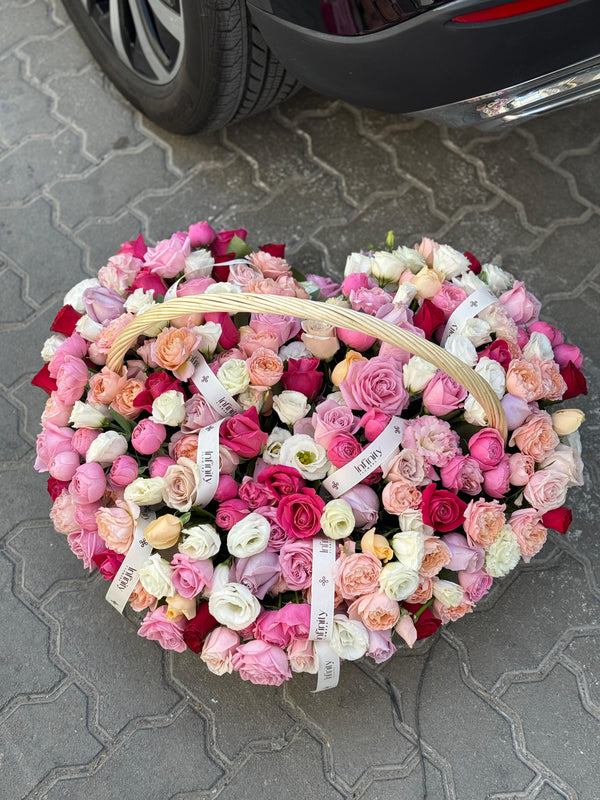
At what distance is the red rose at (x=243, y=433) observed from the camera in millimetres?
1532

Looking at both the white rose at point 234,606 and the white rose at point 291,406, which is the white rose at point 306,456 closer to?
the white rose at point 291,406

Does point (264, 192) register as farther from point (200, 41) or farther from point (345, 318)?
point (345, 318)

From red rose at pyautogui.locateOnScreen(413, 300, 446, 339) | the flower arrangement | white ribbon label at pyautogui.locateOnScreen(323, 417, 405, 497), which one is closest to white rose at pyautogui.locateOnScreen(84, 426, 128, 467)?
the flower arrangement

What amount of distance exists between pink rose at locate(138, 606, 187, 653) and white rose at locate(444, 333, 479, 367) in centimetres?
78

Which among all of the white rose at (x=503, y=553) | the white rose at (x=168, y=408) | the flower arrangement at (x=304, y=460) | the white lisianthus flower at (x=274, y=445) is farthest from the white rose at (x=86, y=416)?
the white rose at (x=503, y=553)

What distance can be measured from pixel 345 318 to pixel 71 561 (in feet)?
3.43

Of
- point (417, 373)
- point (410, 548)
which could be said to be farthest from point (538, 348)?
point (410, 548)

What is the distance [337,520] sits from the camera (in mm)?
1478

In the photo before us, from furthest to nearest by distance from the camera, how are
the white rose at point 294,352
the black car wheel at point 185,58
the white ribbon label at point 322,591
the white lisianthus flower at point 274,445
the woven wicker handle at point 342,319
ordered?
1. the black car wheel at point 185,58
2. the white rose at point 294,352
3. the white lisianthus flower at point 274,445
4. the white ribbon label at point 322,591
5. the woven wicker handle at point 342,319

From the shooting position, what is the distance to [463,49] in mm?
1463

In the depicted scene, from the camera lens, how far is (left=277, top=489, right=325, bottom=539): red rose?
1482 millimetres

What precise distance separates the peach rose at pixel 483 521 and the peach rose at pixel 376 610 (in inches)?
8.2

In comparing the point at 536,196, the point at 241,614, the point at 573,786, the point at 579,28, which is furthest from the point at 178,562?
the point at 536,196

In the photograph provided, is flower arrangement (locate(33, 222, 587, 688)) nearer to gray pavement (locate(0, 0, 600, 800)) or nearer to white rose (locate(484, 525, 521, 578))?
white rose (locate(484, 525, 521, 578))
